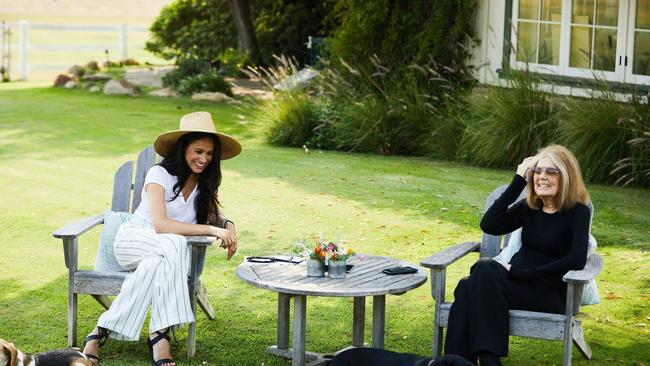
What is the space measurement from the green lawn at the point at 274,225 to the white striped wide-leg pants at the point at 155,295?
27cm

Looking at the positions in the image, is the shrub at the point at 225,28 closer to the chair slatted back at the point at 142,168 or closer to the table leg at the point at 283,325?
the chair slatted back at the point at 142,168

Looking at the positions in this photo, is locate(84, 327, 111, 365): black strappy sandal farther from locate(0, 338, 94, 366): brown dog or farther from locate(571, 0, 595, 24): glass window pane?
locate(571, 0, 595, 24): glass window pane

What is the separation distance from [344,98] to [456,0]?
2.06 metres

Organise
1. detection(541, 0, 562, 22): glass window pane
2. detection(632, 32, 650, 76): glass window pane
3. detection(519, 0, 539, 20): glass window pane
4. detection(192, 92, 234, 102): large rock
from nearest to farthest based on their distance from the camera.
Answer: detection(632, 32, 650, 76): glass window pane → detection(541, 0, 562, 22): glass window pane → detection(519, 0, 539, 20): glass window pane → detection(192, 92, 234, 102): large rock

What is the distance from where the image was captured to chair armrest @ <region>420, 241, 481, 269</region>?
17.1 ft

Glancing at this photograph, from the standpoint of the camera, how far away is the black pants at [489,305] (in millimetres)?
4977

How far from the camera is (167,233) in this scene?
18.4ft

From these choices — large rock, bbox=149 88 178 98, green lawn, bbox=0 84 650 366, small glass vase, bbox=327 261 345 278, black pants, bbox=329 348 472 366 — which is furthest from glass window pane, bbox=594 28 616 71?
large rock, bbox=149 88 178 98

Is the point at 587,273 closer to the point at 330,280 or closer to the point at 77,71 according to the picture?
the point at 330,280

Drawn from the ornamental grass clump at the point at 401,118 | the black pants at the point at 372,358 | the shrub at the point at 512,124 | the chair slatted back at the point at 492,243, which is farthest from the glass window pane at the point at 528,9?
the black pants at the point at 372,358

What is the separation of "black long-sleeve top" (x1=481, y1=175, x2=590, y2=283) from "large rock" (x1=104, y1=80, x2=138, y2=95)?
15059 mm

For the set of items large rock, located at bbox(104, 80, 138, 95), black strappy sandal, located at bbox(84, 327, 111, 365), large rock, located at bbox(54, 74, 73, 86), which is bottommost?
black strappy sandal, located at bbox(84, 327, 111, 365)

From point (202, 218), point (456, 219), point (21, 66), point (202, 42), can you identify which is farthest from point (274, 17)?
point (202, 218)

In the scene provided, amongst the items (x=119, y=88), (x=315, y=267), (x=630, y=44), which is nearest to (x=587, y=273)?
(x=315, y=267)
